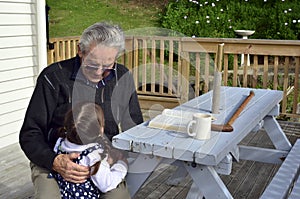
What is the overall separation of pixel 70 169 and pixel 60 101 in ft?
1.11

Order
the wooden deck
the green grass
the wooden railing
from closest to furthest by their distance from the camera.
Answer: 1. the wooden deck
2. the wooden railing
3. the green grass

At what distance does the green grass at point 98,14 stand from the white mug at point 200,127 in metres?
9.89

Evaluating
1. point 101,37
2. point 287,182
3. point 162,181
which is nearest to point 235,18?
point 162,181

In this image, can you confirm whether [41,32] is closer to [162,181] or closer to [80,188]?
[162,181]

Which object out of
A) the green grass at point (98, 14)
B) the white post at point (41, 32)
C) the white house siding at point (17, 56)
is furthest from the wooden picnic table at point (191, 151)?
the green grass at point (98, 14)

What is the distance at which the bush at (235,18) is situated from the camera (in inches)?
391

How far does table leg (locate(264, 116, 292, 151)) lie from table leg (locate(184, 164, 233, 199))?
4.85 ft

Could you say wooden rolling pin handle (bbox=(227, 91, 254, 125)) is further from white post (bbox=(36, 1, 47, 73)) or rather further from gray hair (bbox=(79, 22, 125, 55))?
white post (bbox=(36, 1, 47, 73))

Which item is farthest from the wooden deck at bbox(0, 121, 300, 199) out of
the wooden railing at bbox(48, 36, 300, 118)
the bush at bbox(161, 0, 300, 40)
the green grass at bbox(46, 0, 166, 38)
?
the green grass at bbox(46, 0, 166, 38)

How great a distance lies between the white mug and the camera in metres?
1.81

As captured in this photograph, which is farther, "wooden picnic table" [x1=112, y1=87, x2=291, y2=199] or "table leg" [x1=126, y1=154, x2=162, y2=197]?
"table leg" [x1=126, y1=154, x2=162, y2=197]

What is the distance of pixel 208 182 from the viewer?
1812 millimetres

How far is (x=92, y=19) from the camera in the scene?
12109mm

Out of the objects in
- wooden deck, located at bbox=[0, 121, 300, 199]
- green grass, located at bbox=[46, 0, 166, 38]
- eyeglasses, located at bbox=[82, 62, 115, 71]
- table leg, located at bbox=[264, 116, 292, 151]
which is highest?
green grass, located at bbox=[46, 0, 166, 38]
